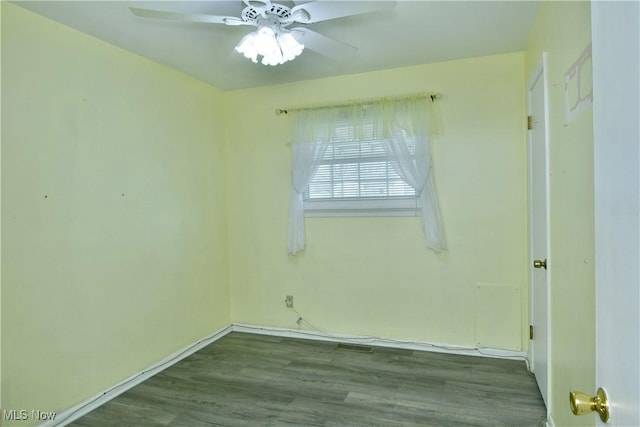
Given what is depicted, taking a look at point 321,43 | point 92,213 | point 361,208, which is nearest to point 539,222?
point 361,208

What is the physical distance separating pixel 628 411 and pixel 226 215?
3572 millimetres

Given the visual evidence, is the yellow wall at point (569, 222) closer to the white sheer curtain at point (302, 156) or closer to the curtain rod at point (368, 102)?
the curtain rod at point (368, 102)

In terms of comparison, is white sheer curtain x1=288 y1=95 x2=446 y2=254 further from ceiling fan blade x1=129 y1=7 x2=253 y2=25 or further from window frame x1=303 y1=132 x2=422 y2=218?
ceiling fan blade x1=129 y1=7 x2=253 y2=25

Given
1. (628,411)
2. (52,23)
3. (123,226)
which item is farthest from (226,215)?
(628,411)

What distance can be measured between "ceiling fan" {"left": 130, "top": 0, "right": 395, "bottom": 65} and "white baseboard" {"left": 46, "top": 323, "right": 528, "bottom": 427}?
242 centimetres

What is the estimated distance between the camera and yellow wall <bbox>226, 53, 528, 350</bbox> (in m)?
2.96

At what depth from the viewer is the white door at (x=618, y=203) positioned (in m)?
0.59

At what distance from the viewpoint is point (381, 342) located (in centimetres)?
333

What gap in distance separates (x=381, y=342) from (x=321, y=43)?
2559mm

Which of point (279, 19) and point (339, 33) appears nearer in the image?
point (279, 19)

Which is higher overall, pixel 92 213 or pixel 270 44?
pixel 270 44

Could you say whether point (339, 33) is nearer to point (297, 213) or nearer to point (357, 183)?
point (357, 183)

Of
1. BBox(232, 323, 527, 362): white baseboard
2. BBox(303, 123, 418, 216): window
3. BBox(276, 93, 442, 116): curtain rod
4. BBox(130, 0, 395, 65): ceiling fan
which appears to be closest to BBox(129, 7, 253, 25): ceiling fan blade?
BBox(130, 0, 395, 65): ceiling fan

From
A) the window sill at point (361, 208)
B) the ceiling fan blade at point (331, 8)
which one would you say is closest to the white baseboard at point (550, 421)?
the window sill at point (361, 208)
